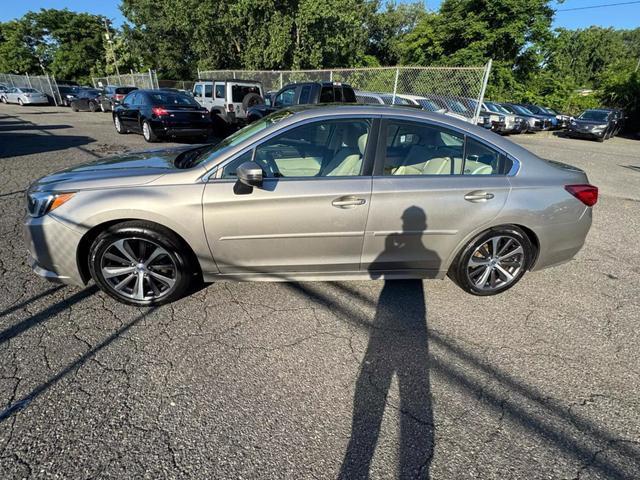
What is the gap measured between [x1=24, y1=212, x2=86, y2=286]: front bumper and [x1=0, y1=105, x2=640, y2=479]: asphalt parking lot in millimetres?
293

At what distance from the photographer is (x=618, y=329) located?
279 cm

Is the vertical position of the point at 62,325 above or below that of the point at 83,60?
below

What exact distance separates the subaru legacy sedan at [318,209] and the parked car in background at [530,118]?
19.1 meters

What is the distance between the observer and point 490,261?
9.99ft

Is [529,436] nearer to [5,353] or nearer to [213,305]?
[213,305]

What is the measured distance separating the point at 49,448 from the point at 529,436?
253cm

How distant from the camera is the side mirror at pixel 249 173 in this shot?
2.33 meters

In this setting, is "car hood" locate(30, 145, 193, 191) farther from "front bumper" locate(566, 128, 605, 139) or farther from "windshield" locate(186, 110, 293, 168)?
"front bumper" locate(566, 128, 605, 139)

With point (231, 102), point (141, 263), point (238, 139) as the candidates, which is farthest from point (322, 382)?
point (231, 102)

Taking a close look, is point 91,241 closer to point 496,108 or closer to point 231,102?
point 231,102

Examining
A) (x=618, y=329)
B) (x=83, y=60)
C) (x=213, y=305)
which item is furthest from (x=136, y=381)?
(x=83, y=60)

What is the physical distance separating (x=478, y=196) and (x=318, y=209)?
133 cm

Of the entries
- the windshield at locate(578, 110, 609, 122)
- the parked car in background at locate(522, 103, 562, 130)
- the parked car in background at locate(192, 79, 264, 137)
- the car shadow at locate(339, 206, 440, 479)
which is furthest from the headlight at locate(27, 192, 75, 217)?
the parked car in background at locate(522, 103, 562, 130)

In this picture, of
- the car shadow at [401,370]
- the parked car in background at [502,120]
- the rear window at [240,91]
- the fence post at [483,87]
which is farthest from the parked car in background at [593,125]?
the car shadow at [401,370]
